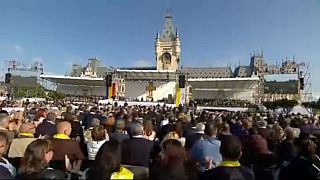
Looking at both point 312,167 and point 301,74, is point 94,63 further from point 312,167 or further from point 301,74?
point 312,167

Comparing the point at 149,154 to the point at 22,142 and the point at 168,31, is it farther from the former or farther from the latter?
the point at 168,31

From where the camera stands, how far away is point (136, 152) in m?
5.43

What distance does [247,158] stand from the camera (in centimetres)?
691

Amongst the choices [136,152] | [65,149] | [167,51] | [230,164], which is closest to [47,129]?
[65,149]

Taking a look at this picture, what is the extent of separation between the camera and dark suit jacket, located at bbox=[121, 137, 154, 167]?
211 inches

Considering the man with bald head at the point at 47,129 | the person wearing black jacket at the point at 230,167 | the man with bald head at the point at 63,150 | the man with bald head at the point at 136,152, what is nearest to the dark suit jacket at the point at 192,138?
the man with bald head at the point at 136,152

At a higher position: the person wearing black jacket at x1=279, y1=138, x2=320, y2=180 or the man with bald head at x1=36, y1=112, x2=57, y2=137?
the man with bald head at x1=36, y1=112, x2=57, y2=137

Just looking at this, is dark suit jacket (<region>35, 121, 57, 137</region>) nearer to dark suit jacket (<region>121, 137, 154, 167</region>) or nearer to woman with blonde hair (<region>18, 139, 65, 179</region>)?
dark suit jacket (<region>121, 137, 154, 167</region>)

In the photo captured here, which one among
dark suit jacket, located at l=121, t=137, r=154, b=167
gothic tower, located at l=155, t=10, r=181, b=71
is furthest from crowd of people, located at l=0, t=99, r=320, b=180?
gothic tower, located at l=155, t=10, r=181, b=71

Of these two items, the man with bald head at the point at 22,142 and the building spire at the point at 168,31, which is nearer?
the man with bald head at the point at 22,142

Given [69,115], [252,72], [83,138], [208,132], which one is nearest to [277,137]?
[208,132]

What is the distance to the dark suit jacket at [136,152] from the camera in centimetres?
537

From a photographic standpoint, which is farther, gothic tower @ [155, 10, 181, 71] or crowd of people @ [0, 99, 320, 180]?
gothic tower @ [155, 10, 181, 71]

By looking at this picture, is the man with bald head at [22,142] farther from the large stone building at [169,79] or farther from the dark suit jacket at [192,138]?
the large stone building at [169,79]
